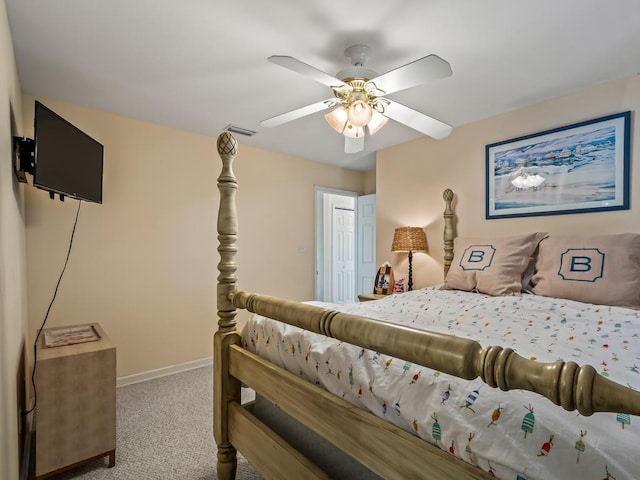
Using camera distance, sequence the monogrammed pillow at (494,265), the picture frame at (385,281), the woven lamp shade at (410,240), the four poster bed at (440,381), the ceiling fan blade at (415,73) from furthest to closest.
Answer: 1. the picture frame at (385,281)
2. the woven lamp shade at (410,240)
3. the monogrammed pillow at (494,265)
4. the ceiling fan blade at (415,73)
5. the four poster bed at (440,381)

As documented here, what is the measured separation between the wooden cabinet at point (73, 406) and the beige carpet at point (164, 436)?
0.12 meters

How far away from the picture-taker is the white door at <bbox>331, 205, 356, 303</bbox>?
4891 mm

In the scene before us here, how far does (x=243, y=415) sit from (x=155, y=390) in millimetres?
1703

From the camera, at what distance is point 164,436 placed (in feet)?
6.90

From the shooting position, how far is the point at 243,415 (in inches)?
58.6

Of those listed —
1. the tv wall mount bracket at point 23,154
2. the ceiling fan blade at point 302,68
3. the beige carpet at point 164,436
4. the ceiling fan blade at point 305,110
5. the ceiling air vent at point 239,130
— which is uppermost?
the ceiling air vent at point 239,130

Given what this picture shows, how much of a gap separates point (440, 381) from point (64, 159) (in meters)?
2.25

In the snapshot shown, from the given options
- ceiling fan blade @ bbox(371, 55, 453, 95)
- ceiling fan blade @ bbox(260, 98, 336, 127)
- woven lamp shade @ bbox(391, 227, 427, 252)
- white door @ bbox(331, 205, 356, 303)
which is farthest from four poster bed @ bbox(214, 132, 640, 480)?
white door @ bbox(331, 205, 356, 303)

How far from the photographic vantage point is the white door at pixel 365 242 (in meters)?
4.65

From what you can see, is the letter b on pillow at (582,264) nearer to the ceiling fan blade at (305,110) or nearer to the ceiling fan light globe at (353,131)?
the ceiling fan light globe at (353,131)

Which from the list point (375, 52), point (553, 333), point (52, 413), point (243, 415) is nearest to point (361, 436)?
point (243, 415)

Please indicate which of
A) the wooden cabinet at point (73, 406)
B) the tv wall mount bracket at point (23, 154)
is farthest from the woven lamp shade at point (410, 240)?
the tv wall mount bracket at point (23, 154)

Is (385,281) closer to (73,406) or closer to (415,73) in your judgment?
(415,73)

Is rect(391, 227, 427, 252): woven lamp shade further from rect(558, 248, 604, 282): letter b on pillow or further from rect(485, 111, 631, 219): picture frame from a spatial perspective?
rect(558, 248, 604, 282): letter b on pillow
